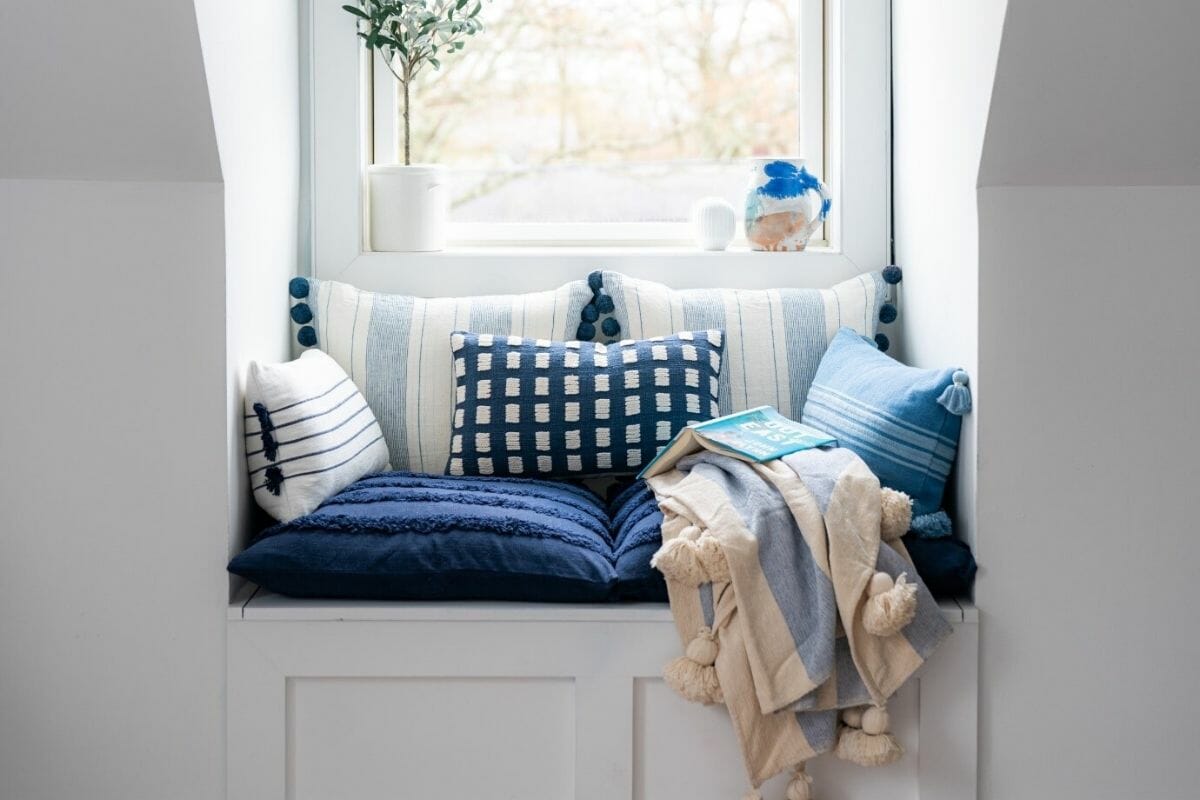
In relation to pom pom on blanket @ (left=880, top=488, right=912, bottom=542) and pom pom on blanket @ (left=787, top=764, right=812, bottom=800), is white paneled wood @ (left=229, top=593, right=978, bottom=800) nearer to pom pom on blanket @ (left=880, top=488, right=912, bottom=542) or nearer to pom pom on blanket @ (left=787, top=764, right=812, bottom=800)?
pom pom on blanket @ (left=787, top=764, right=812, bottom=800)

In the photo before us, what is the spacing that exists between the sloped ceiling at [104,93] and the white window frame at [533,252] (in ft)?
1.79

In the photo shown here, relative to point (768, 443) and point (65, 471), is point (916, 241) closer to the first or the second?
point (768, 443)

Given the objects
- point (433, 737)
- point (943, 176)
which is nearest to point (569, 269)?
point (943, 176)

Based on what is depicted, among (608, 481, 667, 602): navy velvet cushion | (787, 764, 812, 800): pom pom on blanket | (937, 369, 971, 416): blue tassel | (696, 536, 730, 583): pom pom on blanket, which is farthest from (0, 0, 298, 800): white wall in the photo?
(937, 369, 971, 416): blue tassel

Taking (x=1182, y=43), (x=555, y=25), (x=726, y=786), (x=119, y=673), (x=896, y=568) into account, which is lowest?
(x=726, y=786)

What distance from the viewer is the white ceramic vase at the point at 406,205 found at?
237 centimetres

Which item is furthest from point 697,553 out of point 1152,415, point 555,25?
point 555,25

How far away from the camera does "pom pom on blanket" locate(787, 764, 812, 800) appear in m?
1.75

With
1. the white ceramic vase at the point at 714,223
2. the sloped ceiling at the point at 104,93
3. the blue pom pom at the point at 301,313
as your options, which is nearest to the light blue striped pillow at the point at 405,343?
the blue pom pom at the point at 301,313

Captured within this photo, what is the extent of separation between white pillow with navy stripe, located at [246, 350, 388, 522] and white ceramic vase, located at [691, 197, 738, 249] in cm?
82

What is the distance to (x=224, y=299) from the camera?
1839 mm

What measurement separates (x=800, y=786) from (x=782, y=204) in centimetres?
110

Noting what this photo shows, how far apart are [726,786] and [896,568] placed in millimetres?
412

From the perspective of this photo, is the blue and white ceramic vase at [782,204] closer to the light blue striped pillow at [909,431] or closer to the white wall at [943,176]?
the white wall at [943,176]
